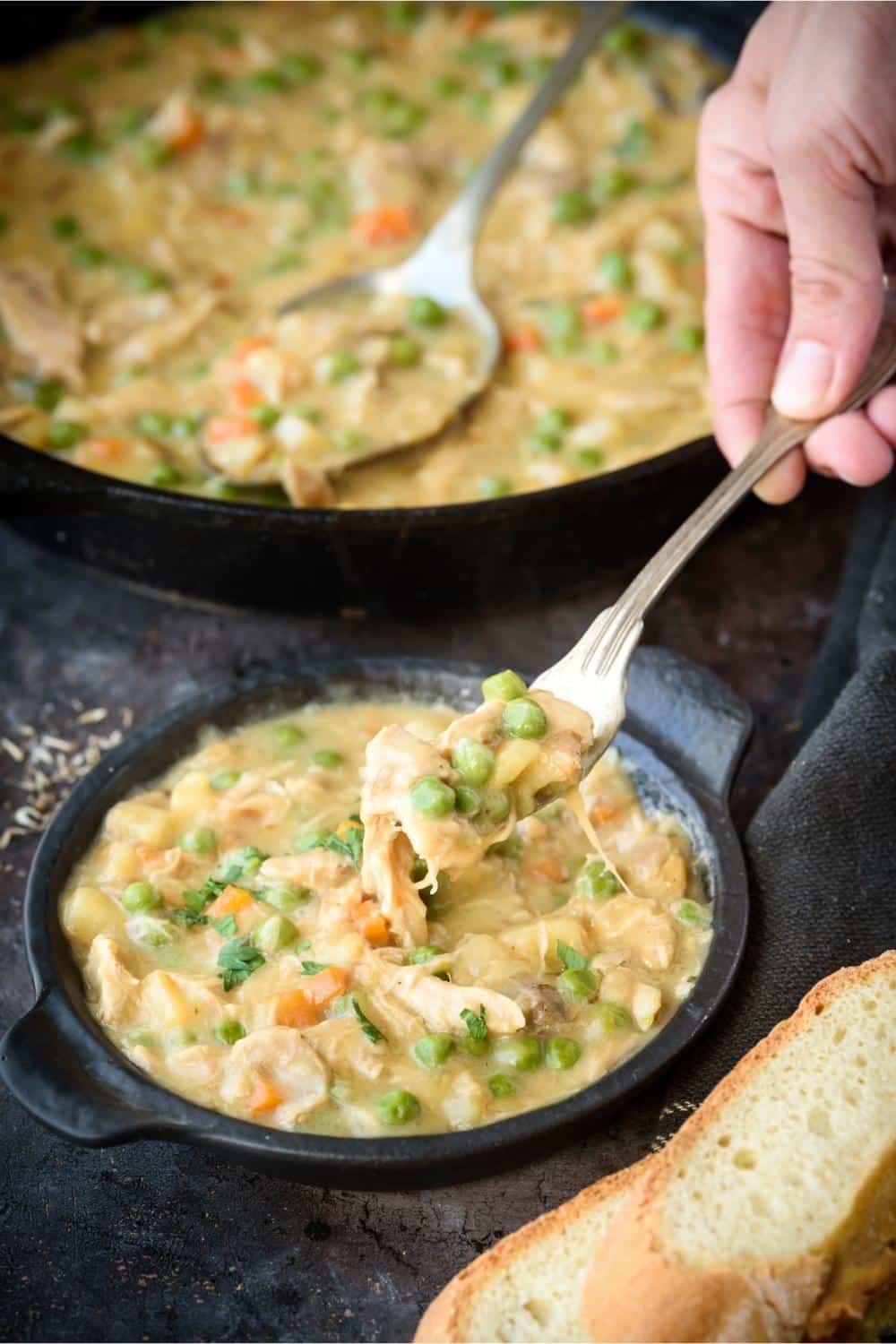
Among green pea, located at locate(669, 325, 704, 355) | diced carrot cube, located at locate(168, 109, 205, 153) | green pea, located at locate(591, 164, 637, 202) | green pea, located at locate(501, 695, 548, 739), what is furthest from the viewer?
diced carrot cube, located at locate(168, 109, 205, 153)

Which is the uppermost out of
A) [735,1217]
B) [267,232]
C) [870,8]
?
[870,8]

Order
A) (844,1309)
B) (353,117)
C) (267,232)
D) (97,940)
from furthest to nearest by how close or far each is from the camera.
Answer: (353,117) < (267,232) < (97,940) < (844,1309)

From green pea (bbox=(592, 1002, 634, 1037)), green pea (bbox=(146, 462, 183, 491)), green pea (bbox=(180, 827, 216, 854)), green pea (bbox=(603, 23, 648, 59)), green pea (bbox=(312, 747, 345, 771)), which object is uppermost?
green pea (bbox=(603, 23, 648, 59))

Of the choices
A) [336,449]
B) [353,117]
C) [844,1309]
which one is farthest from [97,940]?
[353,117]

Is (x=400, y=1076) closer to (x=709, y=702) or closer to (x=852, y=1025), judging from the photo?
(x=852, y=1025)

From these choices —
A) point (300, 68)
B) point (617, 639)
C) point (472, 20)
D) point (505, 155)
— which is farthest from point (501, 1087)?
point (472, 20)

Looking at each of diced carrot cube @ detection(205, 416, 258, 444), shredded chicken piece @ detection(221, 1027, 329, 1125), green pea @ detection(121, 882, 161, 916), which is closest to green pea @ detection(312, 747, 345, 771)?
green pea @ detection(121, 882, 161, 916)

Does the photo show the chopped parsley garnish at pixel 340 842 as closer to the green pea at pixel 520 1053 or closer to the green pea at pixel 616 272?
the green pea at pixel 520 1053

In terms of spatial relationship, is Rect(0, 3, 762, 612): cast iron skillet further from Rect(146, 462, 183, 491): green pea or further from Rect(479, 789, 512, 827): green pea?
Rect(479, 789, 512, 827): green pea
